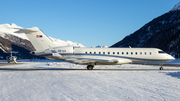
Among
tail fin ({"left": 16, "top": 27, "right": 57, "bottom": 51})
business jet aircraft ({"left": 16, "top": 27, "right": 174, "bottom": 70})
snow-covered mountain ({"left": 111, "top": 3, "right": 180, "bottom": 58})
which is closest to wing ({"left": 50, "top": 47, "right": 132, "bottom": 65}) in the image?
business jet aircraft ({"left": 16, "top": 27, "right": 174, "bottom": 70})

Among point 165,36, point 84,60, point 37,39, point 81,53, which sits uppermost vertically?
point 165,36

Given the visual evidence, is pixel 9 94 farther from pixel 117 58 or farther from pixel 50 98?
pixel 117 58

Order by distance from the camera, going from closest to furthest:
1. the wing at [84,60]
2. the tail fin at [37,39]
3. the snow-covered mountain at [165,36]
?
the wing at [84,60] → the tail fin at [37,39] → the snow-covered mountain at [165,36]

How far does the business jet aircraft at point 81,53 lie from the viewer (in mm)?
23344

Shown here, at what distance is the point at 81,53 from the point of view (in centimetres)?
2409

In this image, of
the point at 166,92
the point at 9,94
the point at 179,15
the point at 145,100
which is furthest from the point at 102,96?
the point at 179,15

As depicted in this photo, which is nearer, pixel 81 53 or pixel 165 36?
pixel 81 53

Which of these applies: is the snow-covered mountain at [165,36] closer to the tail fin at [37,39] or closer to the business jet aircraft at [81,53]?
→ the business jet aircraft at [81,53]

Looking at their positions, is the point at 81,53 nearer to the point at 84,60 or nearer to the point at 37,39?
the point at 84,60

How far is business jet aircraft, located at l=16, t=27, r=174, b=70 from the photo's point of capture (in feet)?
76.6

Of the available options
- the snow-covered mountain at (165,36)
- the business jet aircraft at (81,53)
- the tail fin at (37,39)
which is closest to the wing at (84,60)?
the business jet aircraft at (81,53)

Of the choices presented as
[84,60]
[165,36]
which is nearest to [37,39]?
[84,60]

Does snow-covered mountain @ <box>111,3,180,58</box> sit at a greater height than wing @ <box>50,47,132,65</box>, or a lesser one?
greater

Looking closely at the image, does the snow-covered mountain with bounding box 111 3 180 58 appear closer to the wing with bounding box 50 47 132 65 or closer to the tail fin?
the wing with bounding box 50 47 132 65
